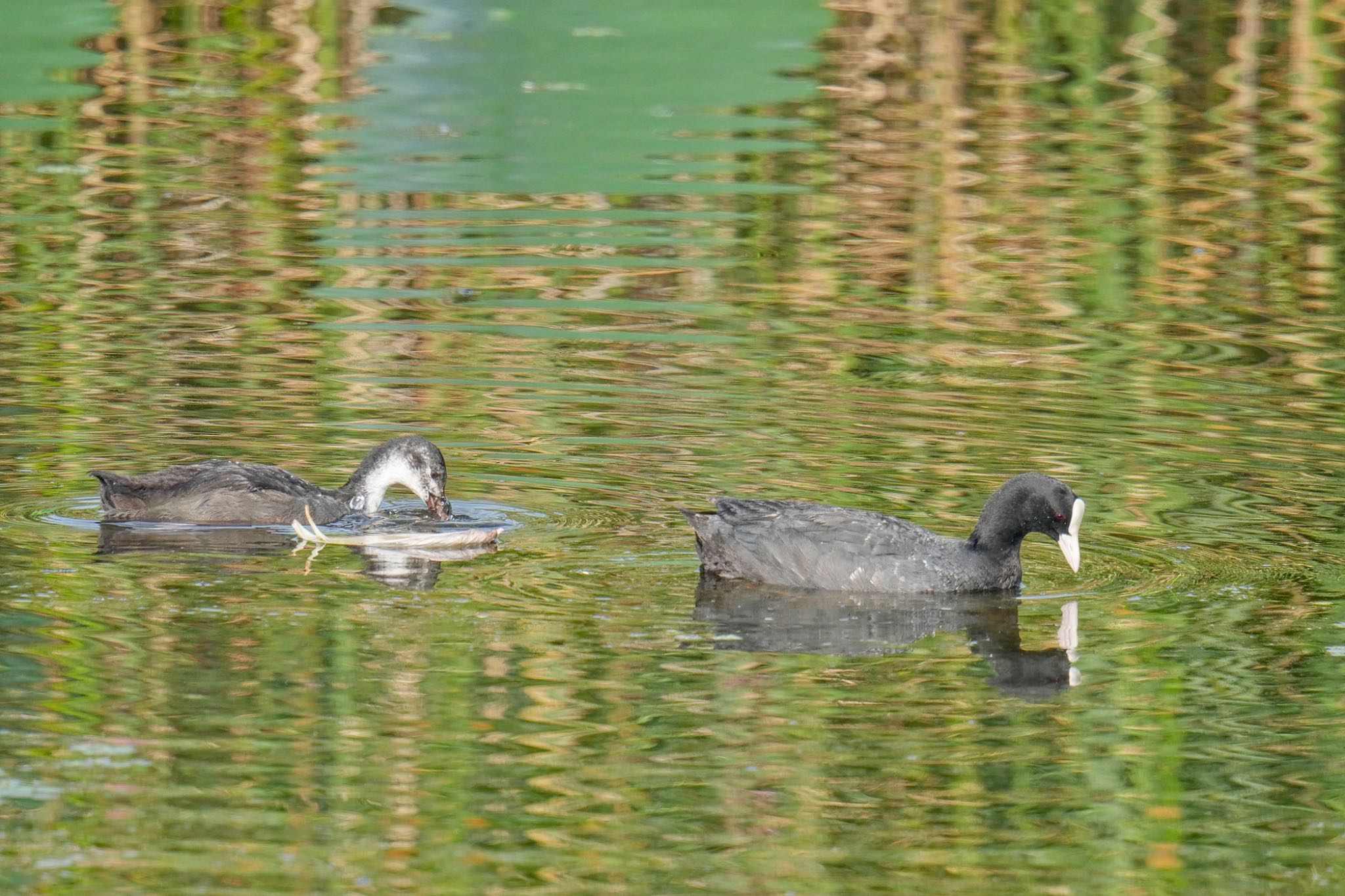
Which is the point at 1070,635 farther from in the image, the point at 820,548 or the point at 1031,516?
the point at 820,548

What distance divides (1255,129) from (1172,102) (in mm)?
1141

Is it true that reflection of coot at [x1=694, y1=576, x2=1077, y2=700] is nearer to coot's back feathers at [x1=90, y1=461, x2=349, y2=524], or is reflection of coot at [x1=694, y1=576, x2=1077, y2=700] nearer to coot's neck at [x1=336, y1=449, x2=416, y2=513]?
coot's neck at [x1=336, y1=449, x2=416, y2=513]

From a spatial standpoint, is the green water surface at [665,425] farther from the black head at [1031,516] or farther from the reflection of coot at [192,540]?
the black head at [1031,516]

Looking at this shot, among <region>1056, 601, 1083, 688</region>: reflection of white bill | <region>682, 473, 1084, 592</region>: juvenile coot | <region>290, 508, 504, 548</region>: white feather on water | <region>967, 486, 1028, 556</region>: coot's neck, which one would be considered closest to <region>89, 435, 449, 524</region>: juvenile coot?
<region>290, 508, 504, 548</region>: white feather on water

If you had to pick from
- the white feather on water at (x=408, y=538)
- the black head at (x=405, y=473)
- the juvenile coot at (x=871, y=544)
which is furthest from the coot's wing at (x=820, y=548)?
the black head at (x=405, y=473)

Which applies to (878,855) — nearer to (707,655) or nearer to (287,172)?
(707,655)

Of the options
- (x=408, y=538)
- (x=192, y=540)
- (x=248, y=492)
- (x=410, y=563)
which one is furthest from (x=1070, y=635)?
(x=192, y=540)

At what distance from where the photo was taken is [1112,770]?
7258 millimetres

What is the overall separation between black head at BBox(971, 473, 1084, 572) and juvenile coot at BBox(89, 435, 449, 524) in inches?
90.1

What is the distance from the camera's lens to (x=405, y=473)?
1033cm

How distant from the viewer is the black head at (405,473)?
1022 cm

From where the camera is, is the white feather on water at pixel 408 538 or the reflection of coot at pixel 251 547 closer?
the reflection of coot at pixel 251 547

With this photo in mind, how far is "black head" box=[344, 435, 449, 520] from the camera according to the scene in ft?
33.5

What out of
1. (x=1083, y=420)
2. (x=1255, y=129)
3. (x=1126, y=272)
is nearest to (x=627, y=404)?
(x=1083, y=420)
